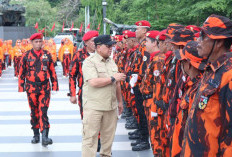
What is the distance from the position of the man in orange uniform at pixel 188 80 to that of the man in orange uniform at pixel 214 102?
426 mm

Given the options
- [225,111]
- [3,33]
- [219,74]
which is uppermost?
[219,74]

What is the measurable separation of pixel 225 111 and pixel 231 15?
18.8 meters

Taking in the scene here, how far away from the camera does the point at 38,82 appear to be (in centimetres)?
690

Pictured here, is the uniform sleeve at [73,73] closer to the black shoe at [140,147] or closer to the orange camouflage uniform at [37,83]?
the orange camouflage uniform at [37,83]

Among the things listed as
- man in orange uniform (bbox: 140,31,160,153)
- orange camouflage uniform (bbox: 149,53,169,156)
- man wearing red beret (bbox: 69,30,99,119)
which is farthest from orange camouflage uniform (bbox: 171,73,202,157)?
man wearing red beret (bbox: 69,30,99,119)

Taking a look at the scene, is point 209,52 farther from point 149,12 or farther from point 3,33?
point 3,33

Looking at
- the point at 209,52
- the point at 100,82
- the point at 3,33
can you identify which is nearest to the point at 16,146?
the point at 100,82

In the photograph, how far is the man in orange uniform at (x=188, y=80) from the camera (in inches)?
122

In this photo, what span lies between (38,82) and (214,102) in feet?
16.0

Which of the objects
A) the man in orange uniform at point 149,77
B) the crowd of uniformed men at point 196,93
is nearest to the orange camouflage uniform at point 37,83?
the man in orange uniform at point 149,77

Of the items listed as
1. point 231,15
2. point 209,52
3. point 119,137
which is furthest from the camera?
point 231,15

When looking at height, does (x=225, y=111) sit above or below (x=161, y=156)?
above

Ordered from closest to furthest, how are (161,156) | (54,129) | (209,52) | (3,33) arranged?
(209,52) < (161,156) < (54,129) < (3,33)

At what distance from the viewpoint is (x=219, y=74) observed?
2.45m
